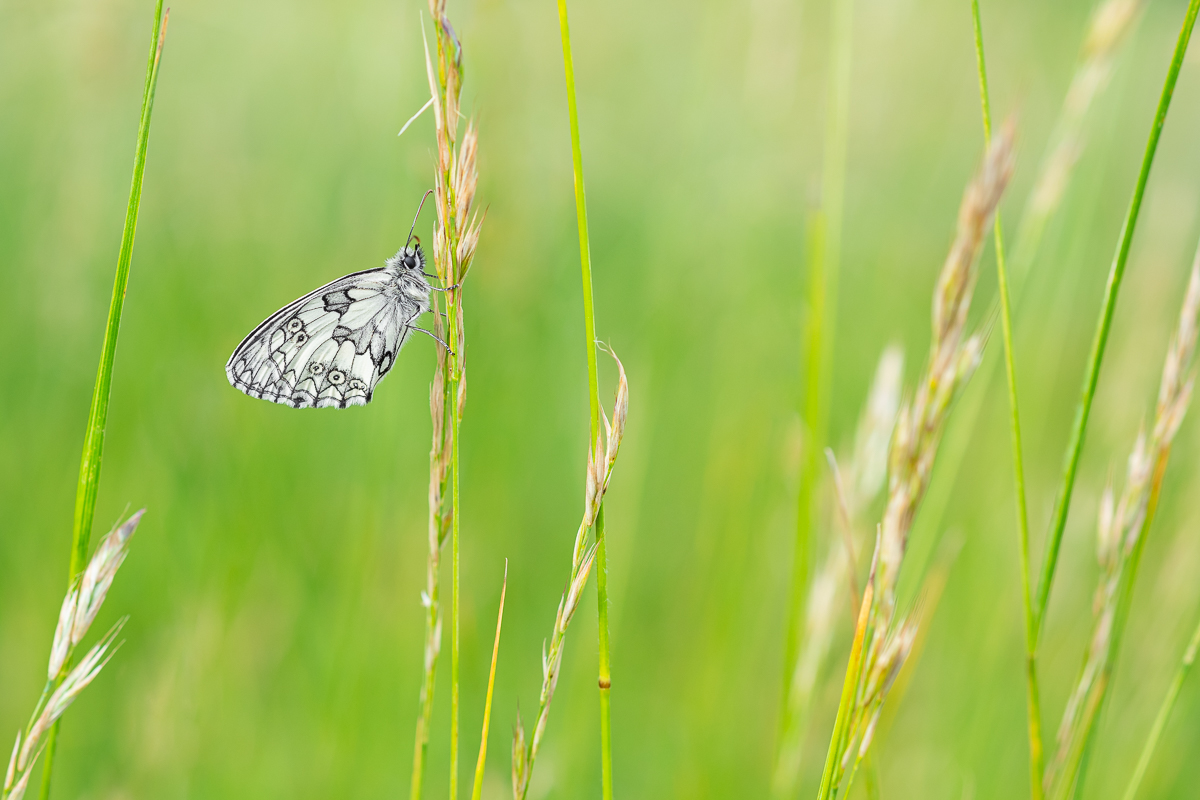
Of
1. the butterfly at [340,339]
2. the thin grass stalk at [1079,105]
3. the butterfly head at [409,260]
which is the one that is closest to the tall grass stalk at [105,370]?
the butterfly at [340,339]

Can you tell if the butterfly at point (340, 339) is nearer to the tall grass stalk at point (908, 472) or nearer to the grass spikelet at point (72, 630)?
the grass spikelet at point (72, 630)

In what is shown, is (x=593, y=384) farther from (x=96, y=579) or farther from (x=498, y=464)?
(x=498, y=464)

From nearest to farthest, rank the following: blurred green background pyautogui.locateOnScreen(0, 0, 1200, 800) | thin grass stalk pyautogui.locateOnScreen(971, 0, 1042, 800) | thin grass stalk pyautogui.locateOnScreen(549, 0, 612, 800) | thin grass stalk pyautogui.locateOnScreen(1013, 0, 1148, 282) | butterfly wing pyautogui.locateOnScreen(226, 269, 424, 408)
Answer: thin grass stalk pyautogui.locateOnScreen(549, 0, 612, 800) < thin grass stalk pyautogui.locateOnScreen(971, 0, 1042, 800) < thin grass stalk pyautogui.locateOnScreen(1013, 0, 1148, 282) < butterfly wing pyautogui.locateOnScreen(226, 269, 424, 408) < blurred green background pyautogui.locateOnScreen(0, 0, 1200, 800)

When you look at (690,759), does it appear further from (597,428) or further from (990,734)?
(597,428)

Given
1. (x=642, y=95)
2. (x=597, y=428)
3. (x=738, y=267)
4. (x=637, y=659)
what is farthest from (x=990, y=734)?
(x=642, y=95)

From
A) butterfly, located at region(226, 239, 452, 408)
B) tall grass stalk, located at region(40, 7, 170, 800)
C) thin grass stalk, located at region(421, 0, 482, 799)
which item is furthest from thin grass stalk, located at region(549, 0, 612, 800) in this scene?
butterfly, located at region(226, 239, 452, 408)

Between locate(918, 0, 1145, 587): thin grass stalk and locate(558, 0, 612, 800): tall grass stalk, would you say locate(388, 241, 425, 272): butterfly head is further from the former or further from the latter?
locate(918, 0, 1145, 587): thin grass stalk

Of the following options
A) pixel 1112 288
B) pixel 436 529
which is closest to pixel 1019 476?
pixel 1112 288
